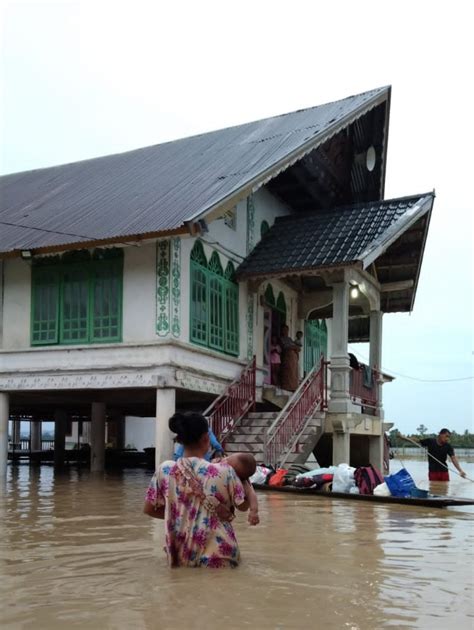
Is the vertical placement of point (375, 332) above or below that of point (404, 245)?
below

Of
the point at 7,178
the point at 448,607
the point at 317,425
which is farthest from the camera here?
the point at 7,178

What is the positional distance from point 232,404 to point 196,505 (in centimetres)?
998

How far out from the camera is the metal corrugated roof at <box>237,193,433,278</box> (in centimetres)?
1496

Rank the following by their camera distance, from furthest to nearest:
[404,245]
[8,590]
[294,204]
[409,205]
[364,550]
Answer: [294,204] < [404,245] < [409,205] < [364,550] < [8,590]

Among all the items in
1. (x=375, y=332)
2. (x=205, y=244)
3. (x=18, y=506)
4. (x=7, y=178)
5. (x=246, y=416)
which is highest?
(x=7, y=178)

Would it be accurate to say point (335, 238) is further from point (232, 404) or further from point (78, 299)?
point (78, 299)

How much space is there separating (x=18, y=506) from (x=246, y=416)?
6171 millimetres

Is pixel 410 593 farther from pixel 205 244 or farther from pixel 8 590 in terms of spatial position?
pixel 205 244

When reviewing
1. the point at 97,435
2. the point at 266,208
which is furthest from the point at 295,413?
the point at 97,435

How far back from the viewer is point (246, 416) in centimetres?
1538

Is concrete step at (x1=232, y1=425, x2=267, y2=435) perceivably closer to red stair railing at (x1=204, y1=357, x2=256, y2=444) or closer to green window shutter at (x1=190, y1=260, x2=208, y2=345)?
red stair railing at (x1=204, y1=357, x2=256, y2=444)

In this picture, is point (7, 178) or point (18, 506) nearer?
point (18, 506)

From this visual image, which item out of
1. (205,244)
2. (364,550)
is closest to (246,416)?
(205,244)

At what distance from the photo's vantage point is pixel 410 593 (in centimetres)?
470
